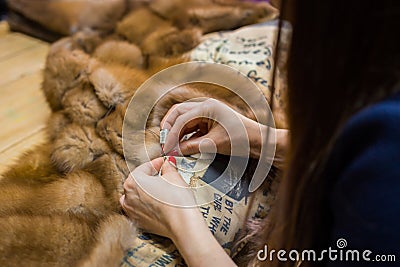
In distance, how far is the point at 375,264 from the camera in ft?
1.62

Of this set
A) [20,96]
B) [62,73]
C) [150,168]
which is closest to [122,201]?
[150,168]

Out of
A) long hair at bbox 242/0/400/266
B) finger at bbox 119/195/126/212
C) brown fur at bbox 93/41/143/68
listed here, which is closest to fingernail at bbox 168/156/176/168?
finger at bbox 119/195/126/212

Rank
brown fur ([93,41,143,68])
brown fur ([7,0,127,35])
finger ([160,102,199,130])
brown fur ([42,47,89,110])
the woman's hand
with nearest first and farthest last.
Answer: the woman's hand, finger ([160,102,199,130]), brown fur ([42,47,89,110]), brown fur ([93,41,143,68]), brown fur ([7,0,127,35])

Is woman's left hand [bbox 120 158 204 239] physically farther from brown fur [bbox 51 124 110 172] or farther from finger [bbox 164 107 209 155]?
brown fur [bbox 51 124 110 172]

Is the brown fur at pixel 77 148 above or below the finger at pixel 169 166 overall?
below

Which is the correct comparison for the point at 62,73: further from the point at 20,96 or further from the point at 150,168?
the point at 150,168

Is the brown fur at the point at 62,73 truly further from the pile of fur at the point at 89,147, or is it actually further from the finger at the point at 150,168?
the finger at the point at 150,168

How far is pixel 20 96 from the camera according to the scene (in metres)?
1.46

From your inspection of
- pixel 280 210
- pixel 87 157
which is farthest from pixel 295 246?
pixel 87 157

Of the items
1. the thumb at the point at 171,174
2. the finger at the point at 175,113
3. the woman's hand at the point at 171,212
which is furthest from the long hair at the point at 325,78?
the finger at the point at 175,113

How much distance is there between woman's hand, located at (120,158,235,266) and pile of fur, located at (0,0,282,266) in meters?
0.04

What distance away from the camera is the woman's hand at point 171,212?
→ 29.7 inches

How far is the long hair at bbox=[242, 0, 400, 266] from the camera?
425mm

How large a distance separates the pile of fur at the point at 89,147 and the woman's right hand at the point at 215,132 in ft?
0.20
